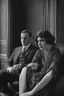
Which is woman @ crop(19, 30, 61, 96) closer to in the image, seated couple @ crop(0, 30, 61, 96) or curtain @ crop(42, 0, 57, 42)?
seated couple @ crop(0, 30, 61, 96)

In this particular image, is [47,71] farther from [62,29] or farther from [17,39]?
[17,39]

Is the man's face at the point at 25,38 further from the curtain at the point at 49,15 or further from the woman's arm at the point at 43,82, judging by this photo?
the woman's arm at the point at 43,82

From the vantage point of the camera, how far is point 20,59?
13.1ft

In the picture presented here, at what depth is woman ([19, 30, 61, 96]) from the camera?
291 cm

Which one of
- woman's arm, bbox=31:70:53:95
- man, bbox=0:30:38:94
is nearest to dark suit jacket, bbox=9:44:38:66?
man, bbox=0:30:38:94

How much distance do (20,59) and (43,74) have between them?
1050 mm

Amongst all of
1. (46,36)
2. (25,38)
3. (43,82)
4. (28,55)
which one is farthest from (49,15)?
(43,82)

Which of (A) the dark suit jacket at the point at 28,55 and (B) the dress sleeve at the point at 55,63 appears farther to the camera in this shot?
(A) the dark suit jacket at the point at 28,55

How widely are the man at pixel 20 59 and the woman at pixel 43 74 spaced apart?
564mm

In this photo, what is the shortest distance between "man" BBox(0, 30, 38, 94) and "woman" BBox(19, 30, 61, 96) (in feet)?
1.85

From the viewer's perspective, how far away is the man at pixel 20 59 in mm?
3678

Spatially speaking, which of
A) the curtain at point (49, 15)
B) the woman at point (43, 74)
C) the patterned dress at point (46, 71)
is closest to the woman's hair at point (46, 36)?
the woman at point (43, 74)

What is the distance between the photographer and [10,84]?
12.6 feet

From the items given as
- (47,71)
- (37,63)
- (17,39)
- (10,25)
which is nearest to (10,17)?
(10,25)
